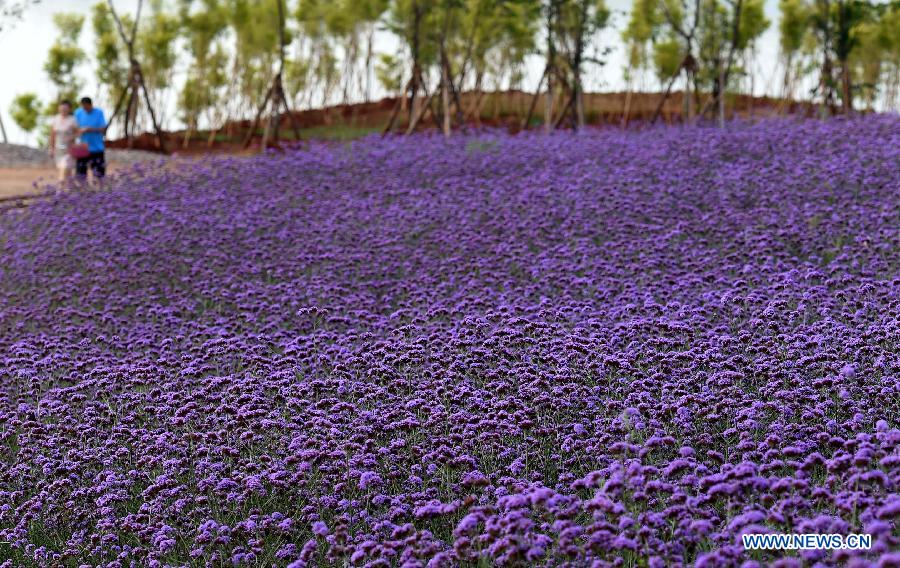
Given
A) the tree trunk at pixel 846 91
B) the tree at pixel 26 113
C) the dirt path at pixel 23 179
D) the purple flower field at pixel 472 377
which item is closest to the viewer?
the purple flower field at pixel 472 377

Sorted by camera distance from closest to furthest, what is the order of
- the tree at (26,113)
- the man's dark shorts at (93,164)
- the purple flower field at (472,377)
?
the purple flower field at (472,377), the man's dark shorts at (93,164), the tree at (26,113)

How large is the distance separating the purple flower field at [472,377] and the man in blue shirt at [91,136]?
5206 mm

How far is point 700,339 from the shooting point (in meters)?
7.32

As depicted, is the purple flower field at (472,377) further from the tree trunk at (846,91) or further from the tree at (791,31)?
the tree at (791,31)

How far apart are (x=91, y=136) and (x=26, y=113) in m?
43.9

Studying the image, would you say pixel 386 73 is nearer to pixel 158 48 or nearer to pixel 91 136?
pixel 158 48

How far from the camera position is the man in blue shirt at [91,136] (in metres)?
18.5

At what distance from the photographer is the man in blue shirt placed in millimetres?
18500

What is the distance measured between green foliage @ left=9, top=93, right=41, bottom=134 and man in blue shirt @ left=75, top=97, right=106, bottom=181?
43433 millimetres

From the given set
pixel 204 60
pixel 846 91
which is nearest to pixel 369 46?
pixel 204 60

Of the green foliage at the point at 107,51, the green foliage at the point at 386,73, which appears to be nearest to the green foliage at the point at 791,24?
the green foliage at the point at 386,73

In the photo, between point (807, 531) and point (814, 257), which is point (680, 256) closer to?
point (814, 257)

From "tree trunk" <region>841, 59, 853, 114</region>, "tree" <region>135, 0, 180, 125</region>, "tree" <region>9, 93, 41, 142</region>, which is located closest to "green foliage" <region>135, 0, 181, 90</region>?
"tree" <region>135, 0, 180, 125</region>

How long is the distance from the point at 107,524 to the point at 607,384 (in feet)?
10.5
